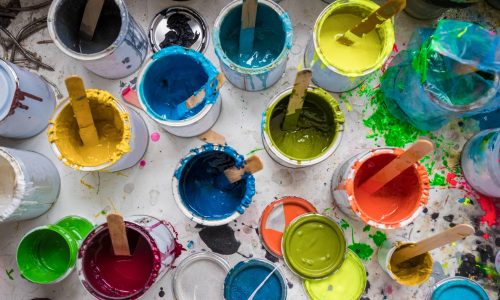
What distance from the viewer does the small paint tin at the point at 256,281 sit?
5.09 feet

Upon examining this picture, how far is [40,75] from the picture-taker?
5.51 feet

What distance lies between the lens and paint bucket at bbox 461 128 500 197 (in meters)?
1.49

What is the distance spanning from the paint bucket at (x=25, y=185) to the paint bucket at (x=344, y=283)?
0.95m

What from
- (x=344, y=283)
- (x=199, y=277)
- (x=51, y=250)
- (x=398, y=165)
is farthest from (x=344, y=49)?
(x=51, y=250)

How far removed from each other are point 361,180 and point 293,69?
476mm

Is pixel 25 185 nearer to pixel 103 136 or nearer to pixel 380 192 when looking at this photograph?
pixel 103 136

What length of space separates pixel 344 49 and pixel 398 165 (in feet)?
1.60

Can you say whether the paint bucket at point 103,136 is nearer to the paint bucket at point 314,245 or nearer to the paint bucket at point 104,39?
the paint bucket at point 104,39

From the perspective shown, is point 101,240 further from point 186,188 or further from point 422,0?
point 422,0

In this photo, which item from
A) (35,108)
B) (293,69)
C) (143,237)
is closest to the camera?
(143,237)

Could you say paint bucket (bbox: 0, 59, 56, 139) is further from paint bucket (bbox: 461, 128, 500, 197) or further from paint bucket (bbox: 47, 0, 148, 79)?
paint bucket (bbox: 461, 128, 500, 197)

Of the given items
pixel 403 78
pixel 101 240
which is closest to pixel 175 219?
pixel 101 240

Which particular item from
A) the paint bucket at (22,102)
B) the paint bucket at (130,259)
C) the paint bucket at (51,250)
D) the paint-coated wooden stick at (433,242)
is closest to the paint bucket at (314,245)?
the paint-coated wooden stick at (433,242)

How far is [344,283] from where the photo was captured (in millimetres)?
1577
